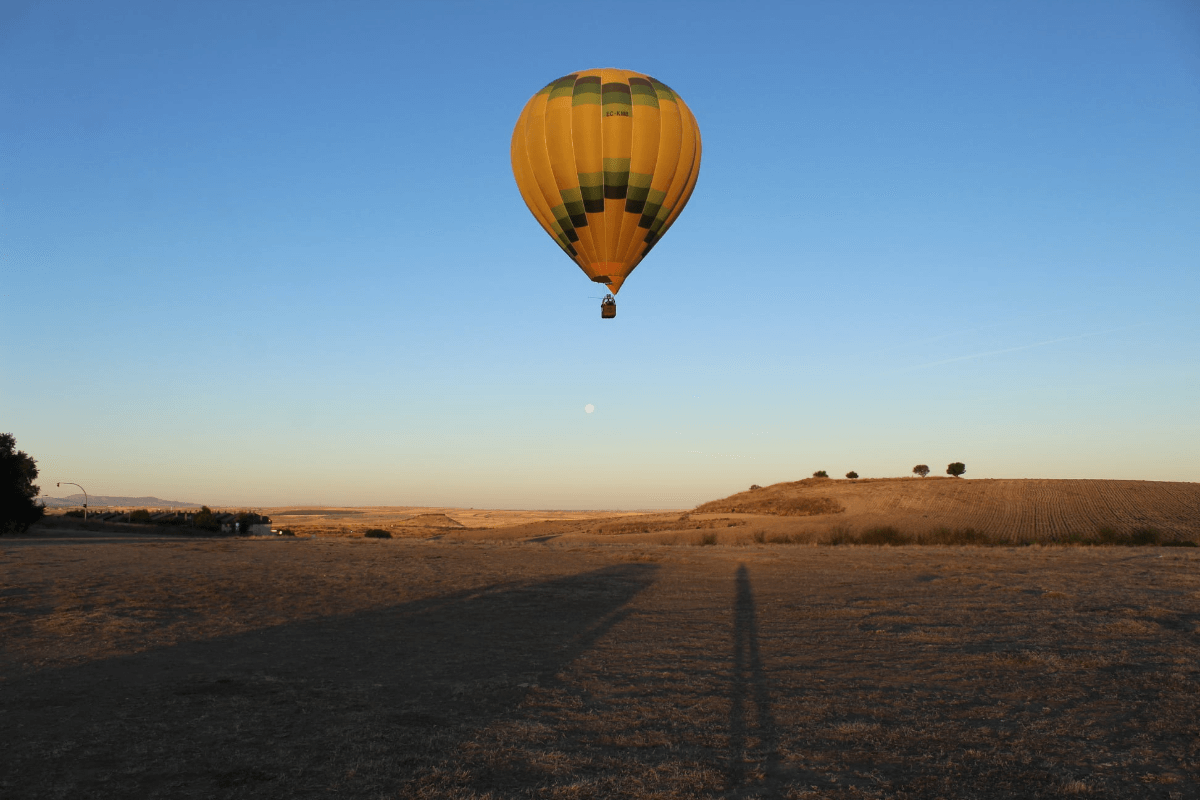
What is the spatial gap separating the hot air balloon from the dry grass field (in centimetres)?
1209

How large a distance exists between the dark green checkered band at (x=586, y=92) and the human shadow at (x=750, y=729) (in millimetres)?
18975

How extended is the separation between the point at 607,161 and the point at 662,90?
3.59 m

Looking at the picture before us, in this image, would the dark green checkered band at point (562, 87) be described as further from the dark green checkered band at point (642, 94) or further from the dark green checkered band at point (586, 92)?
the dark green checkered band at point (642, 94)

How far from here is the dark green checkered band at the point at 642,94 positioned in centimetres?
2538

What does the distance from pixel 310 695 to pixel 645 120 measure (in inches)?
839

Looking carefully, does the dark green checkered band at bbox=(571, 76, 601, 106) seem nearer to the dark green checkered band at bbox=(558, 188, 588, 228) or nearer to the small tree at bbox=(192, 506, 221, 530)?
the dark green checkered band at bbox=(558, 188, 588, 228)

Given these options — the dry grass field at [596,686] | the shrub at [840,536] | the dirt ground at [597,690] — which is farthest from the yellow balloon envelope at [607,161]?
the shrub at [840,536]

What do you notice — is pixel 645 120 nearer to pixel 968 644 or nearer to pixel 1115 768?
pixel 968 644

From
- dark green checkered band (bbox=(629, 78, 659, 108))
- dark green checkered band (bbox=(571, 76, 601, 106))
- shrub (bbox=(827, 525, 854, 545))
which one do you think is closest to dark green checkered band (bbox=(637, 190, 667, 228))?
dark green checkered band (bbox=(629, 78, 659, 108))

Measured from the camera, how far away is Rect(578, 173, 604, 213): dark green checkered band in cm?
2531

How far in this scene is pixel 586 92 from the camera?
25.4 meters

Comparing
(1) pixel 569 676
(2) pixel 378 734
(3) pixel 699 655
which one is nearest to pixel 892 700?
(3) pixel 699 655

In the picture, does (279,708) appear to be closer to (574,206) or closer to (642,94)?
(574,206)

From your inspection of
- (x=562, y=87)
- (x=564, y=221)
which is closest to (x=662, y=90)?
(x=562, y=87)
